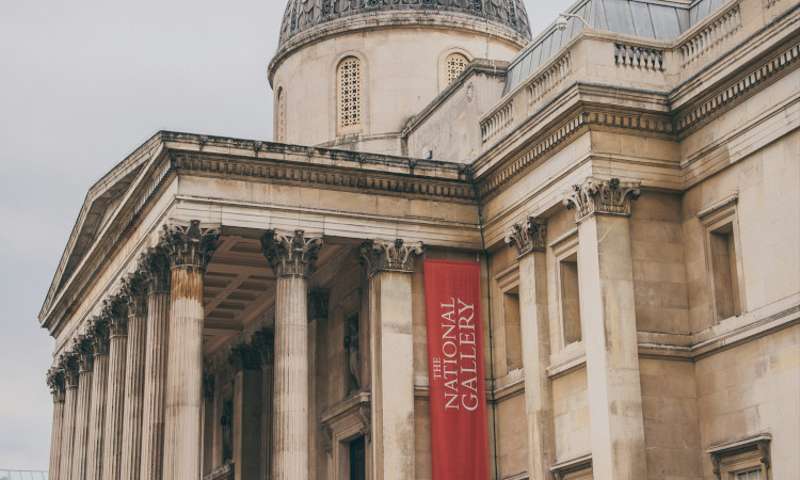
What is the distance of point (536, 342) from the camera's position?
102ft

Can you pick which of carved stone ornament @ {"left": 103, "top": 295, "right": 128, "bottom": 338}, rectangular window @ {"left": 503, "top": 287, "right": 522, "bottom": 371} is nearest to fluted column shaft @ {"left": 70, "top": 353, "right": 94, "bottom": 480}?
carved stone ornament @ {"left": 103, "top": 295, "right": 128, "bottom": 338}

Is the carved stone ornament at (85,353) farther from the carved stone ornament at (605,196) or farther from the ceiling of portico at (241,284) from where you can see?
the carved stone ornament at (605,196)

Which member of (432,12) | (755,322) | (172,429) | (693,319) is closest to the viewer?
(755,322)

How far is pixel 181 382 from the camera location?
31.3 m

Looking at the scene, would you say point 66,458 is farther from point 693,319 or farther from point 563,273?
point 693,319

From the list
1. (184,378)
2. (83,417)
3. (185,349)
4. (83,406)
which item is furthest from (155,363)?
(83,406)

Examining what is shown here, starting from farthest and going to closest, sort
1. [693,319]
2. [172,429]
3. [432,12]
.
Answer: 1. [432,12]
2. [172,429]
3. [693,319]

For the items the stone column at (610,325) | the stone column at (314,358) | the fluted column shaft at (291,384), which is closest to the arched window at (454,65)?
the stone column at (314,358)

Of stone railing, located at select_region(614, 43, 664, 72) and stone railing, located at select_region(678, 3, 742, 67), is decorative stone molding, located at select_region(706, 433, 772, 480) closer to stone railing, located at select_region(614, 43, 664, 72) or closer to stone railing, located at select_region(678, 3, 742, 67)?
stone railing, located at select_region(678, 3, 742, 67)

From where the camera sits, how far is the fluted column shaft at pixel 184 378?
101 feet

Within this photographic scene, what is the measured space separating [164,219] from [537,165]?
8.71 metres

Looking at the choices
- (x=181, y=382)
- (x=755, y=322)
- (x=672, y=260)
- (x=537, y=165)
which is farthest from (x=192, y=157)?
(x=755, y=322)

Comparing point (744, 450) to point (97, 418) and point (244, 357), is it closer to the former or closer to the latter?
point (244, 357)

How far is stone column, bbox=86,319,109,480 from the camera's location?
39.3m
